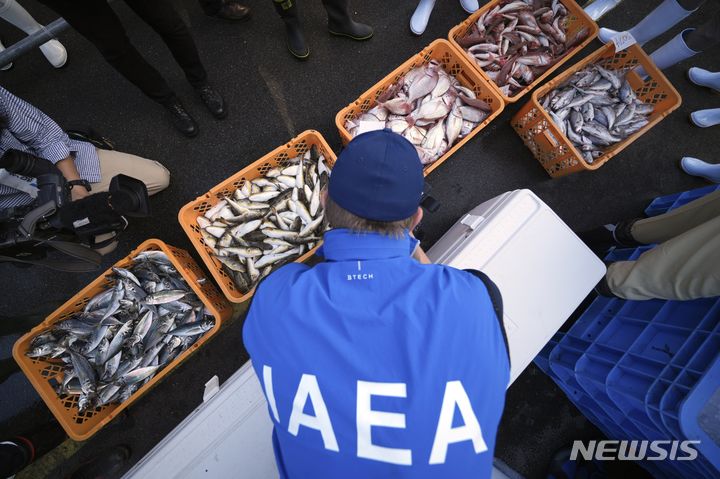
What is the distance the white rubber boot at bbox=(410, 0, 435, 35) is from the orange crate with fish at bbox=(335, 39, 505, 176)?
678 mm

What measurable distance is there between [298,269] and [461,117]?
1817 mm

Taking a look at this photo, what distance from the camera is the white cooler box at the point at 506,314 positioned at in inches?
67.5

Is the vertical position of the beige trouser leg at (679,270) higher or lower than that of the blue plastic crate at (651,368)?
higher

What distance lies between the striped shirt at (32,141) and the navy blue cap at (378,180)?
189 centimetres

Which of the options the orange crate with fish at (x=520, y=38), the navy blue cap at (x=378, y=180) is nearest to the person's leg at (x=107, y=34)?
the navy blue cap at (x=378, y=180)

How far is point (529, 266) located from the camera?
179 centimetres

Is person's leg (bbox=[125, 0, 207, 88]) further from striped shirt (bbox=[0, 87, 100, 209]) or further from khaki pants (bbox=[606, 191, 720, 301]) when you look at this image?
khaki pants (bbox=[606, 191, 720, 301])

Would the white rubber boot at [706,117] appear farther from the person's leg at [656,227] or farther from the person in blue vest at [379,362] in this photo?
the person in blue vest at [379,362]

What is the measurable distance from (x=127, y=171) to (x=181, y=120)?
0.58 meters

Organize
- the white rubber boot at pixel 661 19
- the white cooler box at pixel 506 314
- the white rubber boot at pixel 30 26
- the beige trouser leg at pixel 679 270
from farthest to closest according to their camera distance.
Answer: the white rubber boot at pixel 30 26 < the white rubber boot at pixel 661 19 < the white cooler box at pixel 506 314 < the beige trouser leg at pixel 679 270

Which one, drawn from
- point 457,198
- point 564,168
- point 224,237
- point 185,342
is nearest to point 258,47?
point 224,237

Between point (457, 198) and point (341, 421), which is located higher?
point (341, 421)

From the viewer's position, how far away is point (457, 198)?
2.85 metres

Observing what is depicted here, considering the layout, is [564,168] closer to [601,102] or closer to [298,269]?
[601,102]
